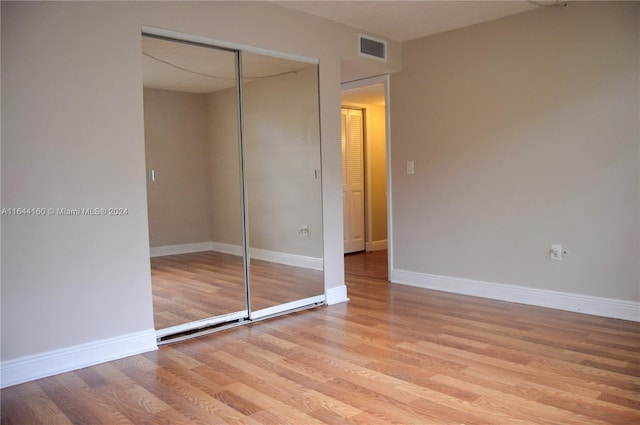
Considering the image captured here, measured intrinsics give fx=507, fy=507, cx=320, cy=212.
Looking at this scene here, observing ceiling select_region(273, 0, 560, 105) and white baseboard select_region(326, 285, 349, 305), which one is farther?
white baseboard select_region(326, 285, 349, 305)

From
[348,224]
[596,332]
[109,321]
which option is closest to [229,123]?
[109,321]

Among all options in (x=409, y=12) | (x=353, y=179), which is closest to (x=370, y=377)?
(x=409, y=12)

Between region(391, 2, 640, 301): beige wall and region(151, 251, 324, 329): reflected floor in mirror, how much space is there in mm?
1452

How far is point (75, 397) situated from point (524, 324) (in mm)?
2979

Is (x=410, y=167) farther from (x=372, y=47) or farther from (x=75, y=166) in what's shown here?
(x=75, y=166)

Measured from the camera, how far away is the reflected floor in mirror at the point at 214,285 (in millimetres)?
3494

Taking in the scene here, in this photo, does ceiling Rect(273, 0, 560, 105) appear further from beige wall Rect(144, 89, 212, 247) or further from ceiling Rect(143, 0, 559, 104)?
beige wall Rect(144, 89, 212, 247)

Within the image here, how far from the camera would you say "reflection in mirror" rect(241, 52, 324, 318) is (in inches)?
155

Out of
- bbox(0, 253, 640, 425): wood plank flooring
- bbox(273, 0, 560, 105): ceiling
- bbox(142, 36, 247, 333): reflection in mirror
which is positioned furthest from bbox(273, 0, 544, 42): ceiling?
bbox(0, 253, 640, 425): wood plank flooring

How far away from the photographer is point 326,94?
14.2 feet

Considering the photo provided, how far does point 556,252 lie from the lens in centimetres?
413

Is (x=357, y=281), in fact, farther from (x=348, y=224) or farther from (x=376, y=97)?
(x=376, y=97)

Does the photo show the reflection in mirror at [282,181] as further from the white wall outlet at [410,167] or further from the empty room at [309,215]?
the white wall outlet at [410,167]

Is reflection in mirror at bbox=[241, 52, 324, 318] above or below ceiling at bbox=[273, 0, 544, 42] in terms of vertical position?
below
